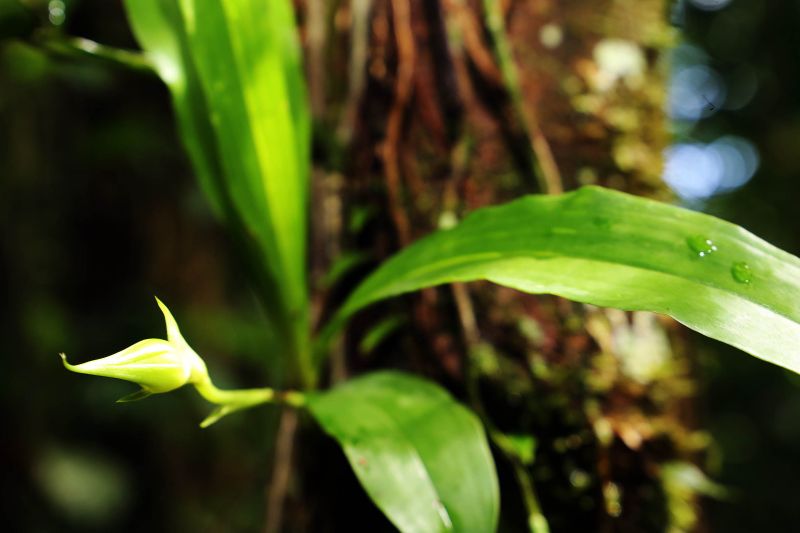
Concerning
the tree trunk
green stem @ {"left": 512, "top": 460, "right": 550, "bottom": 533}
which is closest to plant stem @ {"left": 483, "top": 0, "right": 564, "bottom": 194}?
the tree trunk

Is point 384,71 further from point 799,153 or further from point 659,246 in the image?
point 799,153

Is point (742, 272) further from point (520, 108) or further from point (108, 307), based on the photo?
point (108, 307)

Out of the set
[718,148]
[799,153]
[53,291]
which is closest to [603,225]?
[53,291]

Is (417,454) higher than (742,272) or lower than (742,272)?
lower

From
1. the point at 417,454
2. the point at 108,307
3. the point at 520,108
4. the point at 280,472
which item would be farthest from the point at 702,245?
the point at 108,307

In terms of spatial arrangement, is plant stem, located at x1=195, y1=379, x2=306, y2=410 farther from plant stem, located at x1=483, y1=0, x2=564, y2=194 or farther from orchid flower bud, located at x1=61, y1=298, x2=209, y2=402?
plant stem, located at x1=483, y1=0, x2=564, y2=194

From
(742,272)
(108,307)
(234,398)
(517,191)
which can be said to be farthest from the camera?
(108,307)

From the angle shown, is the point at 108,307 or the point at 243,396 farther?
the point at 108,307
